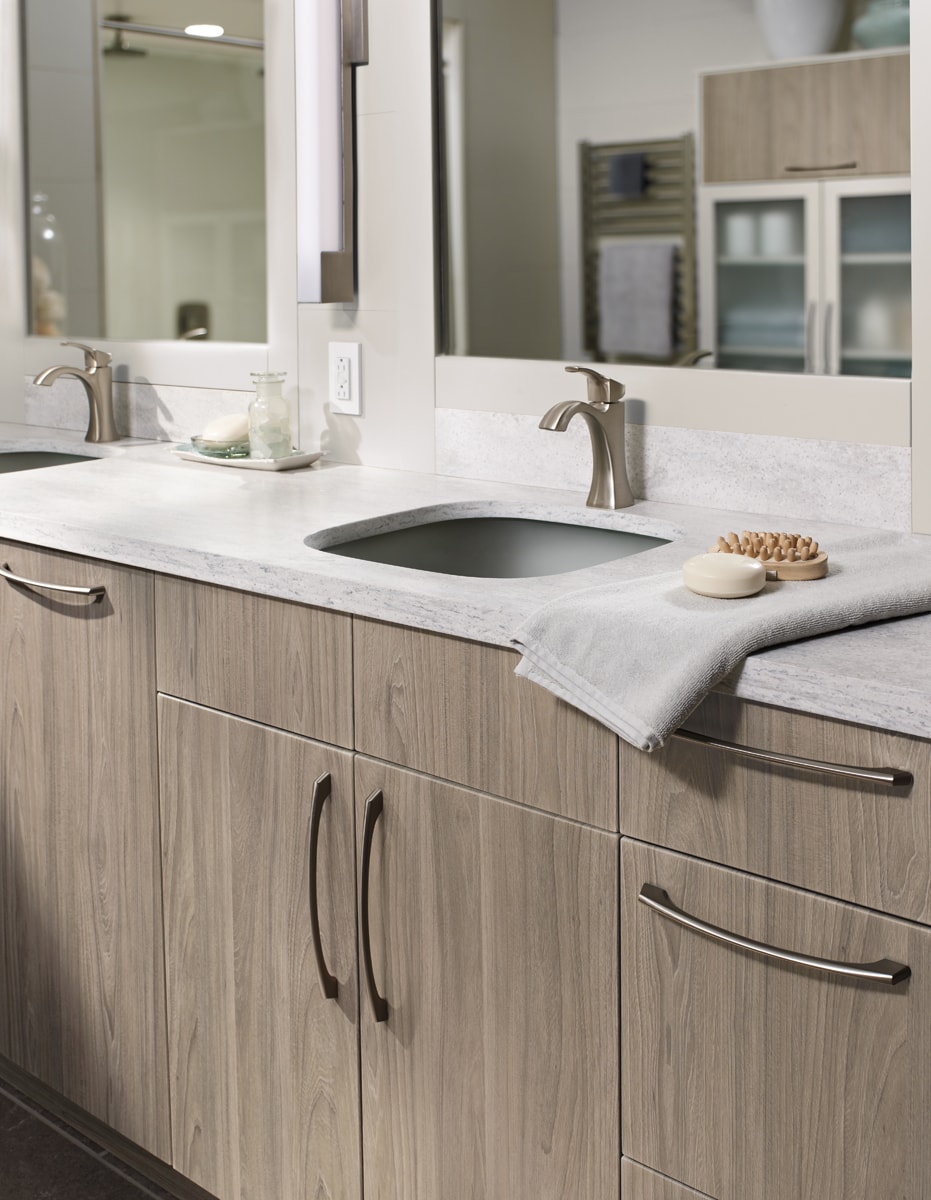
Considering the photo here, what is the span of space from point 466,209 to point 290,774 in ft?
3.17

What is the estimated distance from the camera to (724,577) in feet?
4.07

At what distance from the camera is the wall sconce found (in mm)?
2084

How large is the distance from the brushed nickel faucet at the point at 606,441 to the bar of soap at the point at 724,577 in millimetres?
562

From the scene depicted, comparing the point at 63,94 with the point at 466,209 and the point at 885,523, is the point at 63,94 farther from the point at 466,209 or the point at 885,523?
the point at 885,523

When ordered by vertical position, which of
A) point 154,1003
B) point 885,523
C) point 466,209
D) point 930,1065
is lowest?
point 154,1003

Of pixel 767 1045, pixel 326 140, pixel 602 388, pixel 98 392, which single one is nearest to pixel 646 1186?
pixel 767 1045

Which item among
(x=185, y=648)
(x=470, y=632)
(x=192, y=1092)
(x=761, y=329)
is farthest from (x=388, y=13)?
(x=192, y=1092)

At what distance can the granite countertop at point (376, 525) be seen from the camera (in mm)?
1084

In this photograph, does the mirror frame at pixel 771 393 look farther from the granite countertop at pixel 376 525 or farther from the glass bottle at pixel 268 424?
the glass bottle at pixel 268 424

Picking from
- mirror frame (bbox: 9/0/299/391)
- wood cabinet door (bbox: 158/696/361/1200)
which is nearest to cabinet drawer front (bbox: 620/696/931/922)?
wood cabinet door (bbox: 158/696/361/1200)

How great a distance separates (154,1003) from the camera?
1797 mm

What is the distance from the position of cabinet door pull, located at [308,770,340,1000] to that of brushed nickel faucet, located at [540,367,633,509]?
0.59m

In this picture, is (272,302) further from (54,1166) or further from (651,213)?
(54,1166)

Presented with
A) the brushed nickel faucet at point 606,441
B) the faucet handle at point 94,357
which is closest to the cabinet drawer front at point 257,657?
the brushed nickel faucet at point 606,441
